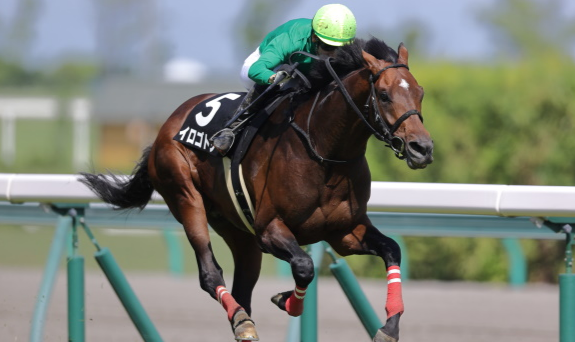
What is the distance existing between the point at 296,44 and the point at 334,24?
0.27 meters

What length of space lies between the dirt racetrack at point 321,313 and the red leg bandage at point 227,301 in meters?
2.02

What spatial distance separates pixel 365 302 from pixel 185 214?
98cm

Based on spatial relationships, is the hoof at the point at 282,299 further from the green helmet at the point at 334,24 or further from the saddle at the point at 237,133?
the green helmet at the point at 334,24

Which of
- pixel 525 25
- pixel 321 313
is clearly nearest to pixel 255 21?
pixel 525 25

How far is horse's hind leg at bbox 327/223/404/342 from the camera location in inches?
158

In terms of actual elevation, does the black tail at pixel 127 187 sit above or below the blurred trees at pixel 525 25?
below

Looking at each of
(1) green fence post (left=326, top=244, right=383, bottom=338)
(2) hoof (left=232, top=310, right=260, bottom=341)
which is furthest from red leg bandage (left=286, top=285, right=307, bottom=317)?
(1) green fence post (left=326, top=244, right=383, bottom=338)

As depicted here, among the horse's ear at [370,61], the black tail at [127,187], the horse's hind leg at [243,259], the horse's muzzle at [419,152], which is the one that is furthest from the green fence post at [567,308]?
the black tail at [127,187]

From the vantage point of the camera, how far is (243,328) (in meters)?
4.19

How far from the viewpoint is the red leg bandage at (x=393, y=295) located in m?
4.09

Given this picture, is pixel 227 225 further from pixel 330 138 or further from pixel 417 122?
pixel 417 122

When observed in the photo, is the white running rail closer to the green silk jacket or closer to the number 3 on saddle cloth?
the number 3 on saddle cloth

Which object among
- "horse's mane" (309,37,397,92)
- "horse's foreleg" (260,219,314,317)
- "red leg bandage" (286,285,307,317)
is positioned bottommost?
"red leg bandage" (286,285,307,317)

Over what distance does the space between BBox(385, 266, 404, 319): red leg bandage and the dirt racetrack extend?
2.52 metres
